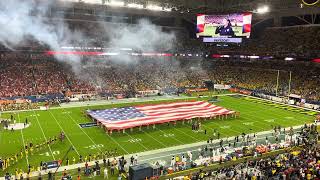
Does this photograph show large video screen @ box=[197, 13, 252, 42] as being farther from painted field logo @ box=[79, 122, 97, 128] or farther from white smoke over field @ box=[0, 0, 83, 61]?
painted field logo @ box=[79, 122, 97, 128]

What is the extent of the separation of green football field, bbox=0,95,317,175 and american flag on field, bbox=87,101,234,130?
82cm

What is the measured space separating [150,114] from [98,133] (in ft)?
20.5

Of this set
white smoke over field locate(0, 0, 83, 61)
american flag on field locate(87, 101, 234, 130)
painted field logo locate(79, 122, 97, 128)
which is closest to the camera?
american flag on field locate(87, 101, 234, 130)

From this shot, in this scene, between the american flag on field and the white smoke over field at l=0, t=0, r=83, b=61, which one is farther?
the white smoke over field at l=0, t=0, r=83, b=61

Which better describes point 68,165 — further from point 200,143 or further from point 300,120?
A: point 300,120

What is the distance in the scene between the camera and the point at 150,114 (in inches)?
1261

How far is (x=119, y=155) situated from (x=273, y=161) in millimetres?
10823

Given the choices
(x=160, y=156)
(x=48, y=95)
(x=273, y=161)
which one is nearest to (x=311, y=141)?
(x=273, y=161)

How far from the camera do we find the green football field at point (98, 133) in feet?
77.5

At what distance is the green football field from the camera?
23.6 m

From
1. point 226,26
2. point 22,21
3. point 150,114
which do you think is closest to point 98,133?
point 150,114

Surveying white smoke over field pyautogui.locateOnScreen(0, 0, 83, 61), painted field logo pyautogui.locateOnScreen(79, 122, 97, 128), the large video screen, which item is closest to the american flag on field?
painted field logo pyautogui.locateOnScreen(79, 122, 97, 128)

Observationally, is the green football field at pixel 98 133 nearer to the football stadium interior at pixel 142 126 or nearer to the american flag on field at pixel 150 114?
the football stadium interior at pixel 142 126

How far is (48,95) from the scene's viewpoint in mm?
43094
